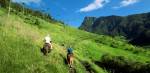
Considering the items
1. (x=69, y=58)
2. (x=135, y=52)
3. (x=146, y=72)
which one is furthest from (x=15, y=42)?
(x=135, y=52)

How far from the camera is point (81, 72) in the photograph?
32.2m

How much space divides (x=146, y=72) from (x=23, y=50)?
41096 millimetres

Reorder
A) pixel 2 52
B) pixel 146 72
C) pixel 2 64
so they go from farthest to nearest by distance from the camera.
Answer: pixel 146 72 < pixel 2 52 < pixel 2 64

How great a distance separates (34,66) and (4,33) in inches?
246

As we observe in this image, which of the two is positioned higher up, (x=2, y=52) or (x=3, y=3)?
(x=3, y=3)

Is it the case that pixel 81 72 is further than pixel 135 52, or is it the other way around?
pixel 135 52

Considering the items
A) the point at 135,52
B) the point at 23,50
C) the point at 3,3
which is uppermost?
the point at 3,3

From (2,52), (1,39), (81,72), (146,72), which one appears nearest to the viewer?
(2,52)

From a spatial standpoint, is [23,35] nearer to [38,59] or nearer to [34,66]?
[38,59]

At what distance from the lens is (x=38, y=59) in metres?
24.2

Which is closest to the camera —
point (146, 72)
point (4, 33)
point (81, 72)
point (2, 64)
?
point (2, 64)

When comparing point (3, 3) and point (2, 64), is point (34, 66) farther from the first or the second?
point (3, 3)

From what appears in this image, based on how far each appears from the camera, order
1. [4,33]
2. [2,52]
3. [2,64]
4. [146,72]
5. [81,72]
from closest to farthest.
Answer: [2,64] < [2,52] < [4,33] < [81,72] < [146,72]

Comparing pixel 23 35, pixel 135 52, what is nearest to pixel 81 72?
pixel 23 35
